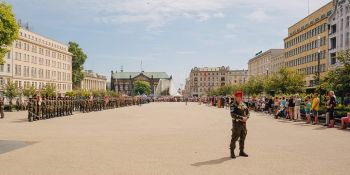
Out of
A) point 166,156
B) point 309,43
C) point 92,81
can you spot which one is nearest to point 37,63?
point 309,43

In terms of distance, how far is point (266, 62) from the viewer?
139 meters

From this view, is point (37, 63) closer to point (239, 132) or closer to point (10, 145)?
point (10, 145)

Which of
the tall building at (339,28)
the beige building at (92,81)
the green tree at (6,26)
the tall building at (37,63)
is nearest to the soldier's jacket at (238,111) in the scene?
the green tree at (6,26)

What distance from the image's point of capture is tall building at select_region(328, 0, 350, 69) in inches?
2665

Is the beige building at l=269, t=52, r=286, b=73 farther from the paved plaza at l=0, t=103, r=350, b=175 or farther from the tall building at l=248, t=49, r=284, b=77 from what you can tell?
the paved plaza at l=0, t=103, r=350, b=175

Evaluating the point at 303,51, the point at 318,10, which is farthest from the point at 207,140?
the point at 303,51

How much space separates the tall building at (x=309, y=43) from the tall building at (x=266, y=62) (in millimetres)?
17204

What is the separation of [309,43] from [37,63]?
60489 mm

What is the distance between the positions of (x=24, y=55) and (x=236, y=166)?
85870 millimetres

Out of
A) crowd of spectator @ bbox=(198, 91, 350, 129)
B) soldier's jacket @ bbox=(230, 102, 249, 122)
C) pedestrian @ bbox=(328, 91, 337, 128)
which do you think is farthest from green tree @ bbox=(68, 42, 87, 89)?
soldier's jacket @ bbox=(230, 102, 249, 122)

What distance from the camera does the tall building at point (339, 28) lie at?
222ft

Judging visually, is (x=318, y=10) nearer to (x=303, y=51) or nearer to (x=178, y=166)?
(x=303, y=51)

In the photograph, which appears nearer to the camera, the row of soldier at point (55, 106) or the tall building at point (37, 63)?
the row of soldier at point (55, 106)

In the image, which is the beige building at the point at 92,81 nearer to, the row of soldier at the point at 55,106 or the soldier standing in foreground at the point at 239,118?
the row of soldier at the point at 55,106
